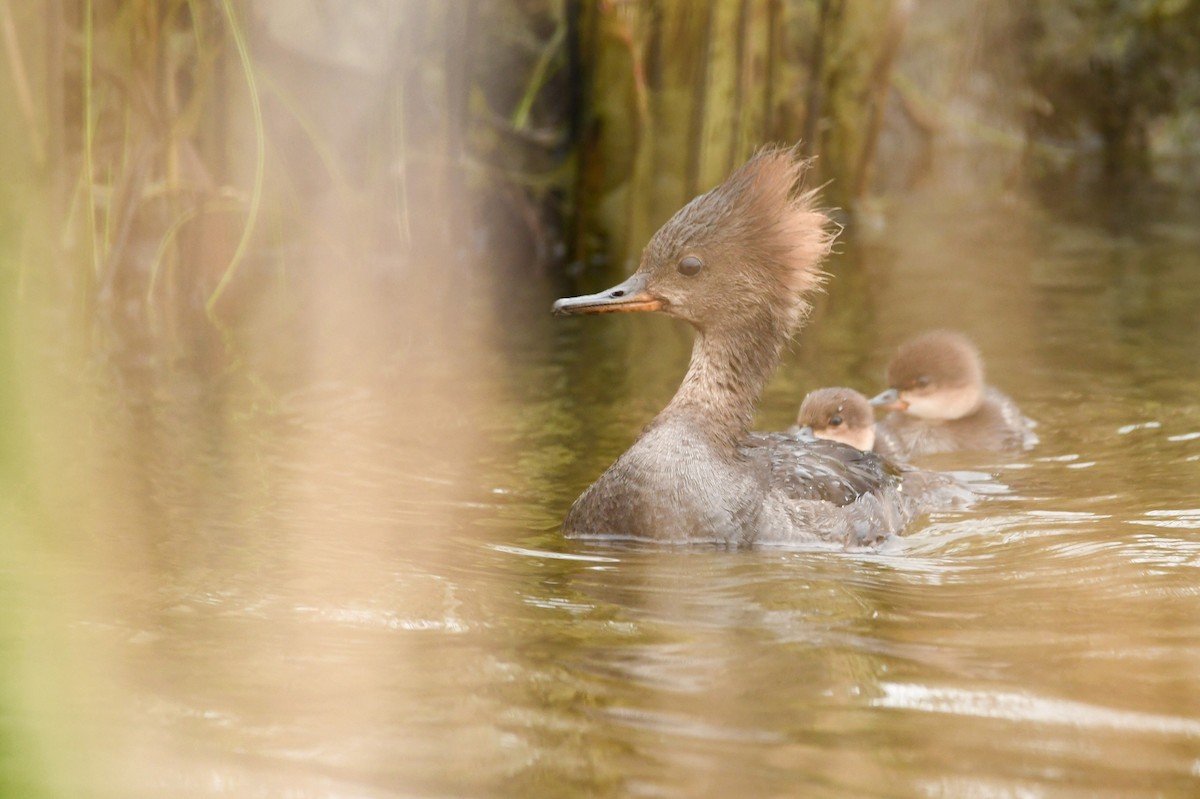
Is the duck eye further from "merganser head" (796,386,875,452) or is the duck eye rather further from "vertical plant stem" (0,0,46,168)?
"vertical plant stem" (0,0,46,168)

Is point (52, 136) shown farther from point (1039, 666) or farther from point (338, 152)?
point (1039, 666)

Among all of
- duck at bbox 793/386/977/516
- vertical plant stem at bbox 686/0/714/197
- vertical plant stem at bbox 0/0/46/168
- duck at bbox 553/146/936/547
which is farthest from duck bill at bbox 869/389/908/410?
vertical plant stem at bbox 0/0/46/168

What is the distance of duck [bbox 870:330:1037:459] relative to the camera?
6680 mm

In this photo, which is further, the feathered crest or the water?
the feathered crest

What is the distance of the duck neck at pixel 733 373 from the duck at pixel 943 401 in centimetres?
165

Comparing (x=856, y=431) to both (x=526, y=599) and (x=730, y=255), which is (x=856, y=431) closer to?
(x=730, y=255)

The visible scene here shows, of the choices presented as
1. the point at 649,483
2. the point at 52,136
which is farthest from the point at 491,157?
the point at 649,483

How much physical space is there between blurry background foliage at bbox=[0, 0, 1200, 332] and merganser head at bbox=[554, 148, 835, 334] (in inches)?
86.4

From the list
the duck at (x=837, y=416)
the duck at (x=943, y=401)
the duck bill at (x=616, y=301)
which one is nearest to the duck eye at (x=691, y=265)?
the duck bill at (x=616, y=301)

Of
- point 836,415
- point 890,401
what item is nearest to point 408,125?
point 890,401

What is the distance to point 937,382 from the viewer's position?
684 cm

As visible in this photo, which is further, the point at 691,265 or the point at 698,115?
the point at 698,115

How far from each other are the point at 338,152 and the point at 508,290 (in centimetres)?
149

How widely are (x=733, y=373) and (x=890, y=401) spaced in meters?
1.88
